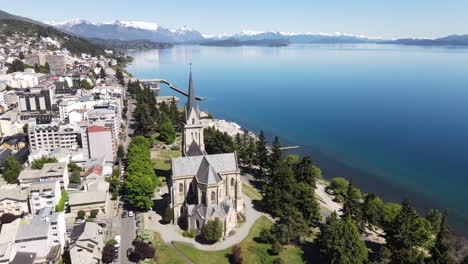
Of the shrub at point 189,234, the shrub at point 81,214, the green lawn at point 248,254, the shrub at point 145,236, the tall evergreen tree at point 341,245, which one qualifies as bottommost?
the green lawn at point 248,254

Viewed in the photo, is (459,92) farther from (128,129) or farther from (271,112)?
(128,129)

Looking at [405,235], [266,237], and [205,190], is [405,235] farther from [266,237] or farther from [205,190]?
[205,190]

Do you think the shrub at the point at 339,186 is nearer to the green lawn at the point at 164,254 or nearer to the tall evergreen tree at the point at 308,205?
the tall evergreen tree at the point at 308,205

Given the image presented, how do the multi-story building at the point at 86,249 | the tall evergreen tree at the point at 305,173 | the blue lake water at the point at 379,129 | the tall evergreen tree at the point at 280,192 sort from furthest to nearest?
1. the blue lake water at the point at 379,129
2. the tall evergreen tree at the point at 305,173
3. the tall evergreen tree at the point at 280,192
4. the multi-story building at the point at 86,249

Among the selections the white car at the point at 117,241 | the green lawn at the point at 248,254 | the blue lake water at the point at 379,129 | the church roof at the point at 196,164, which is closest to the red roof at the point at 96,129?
the church roof at the point at 196,164

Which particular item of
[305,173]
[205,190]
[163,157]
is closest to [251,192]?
[305,173]

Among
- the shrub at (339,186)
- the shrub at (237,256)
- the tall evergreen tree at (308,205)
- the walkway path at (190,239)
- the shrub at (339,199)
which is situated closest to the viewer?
the shrub at (237,256)
